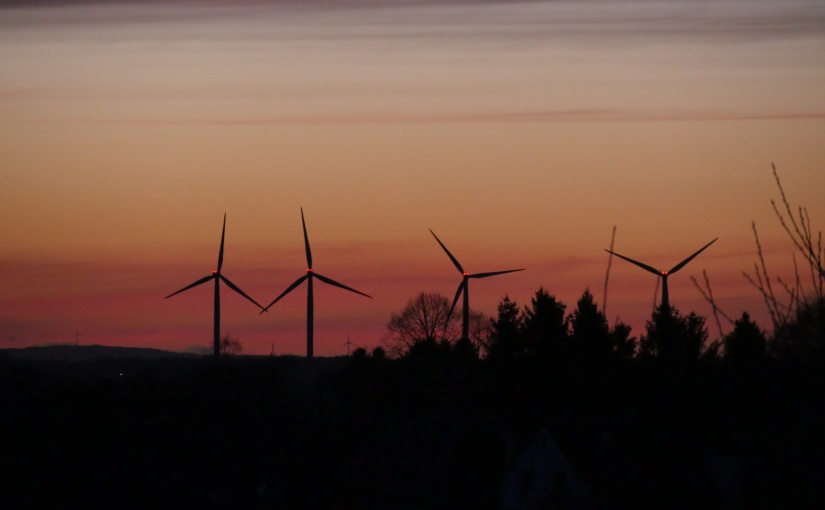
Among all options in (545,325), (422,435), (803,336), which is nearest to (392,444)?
(422,435)

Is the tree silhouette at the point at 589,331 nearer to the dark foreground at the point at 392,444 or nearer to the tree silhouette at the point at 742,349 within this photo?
the dark foreground at the point at 392,444

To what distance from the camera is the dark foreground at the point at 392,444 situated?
59969mm

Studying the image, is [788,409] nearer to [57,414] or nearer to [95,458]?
[95,458]

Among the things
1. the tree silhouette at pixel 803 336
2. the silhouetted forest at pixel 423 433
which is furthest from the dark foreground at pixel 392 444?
the tree silhouette at pixel 803 336

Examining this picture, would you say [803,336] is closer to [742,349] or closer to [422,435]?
[742,349]

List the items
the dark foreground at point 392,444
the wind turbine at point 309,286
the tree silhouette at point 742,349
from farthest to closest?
the wind turbine at point 309,286 → the dark foreground at point 392,444 → the tree silhouette at point 742,349

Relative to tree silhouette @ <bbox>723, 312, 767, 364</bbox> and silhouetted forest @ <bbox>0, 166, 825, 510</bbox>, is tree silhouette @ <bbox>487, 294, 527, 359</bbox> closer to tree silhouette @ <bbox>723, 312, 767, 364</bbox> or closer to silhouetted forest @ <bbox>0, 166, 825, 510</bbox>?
silhouetted forest @ <bbox>0, 166, 825, 510</bbox>

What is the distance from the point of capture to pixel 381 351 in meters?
124

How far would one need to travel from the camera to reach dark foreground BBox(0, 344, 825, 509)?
60.0 meters

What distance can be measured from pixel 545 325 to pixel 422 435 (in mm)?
23571

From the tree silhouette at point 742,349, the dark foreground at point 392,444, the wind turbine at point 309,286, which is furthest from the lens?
the wind turbine at point 309,286

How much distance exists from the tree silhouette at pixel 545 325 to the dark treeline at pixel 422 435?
A: 0.17 m

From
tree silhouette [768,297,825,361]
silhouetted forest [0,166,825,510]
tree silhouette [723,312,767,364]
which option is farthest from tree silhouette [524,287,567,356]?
tree silhouette [768,297,825,361]

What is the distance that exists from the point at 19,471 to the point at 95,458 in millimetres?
4476
